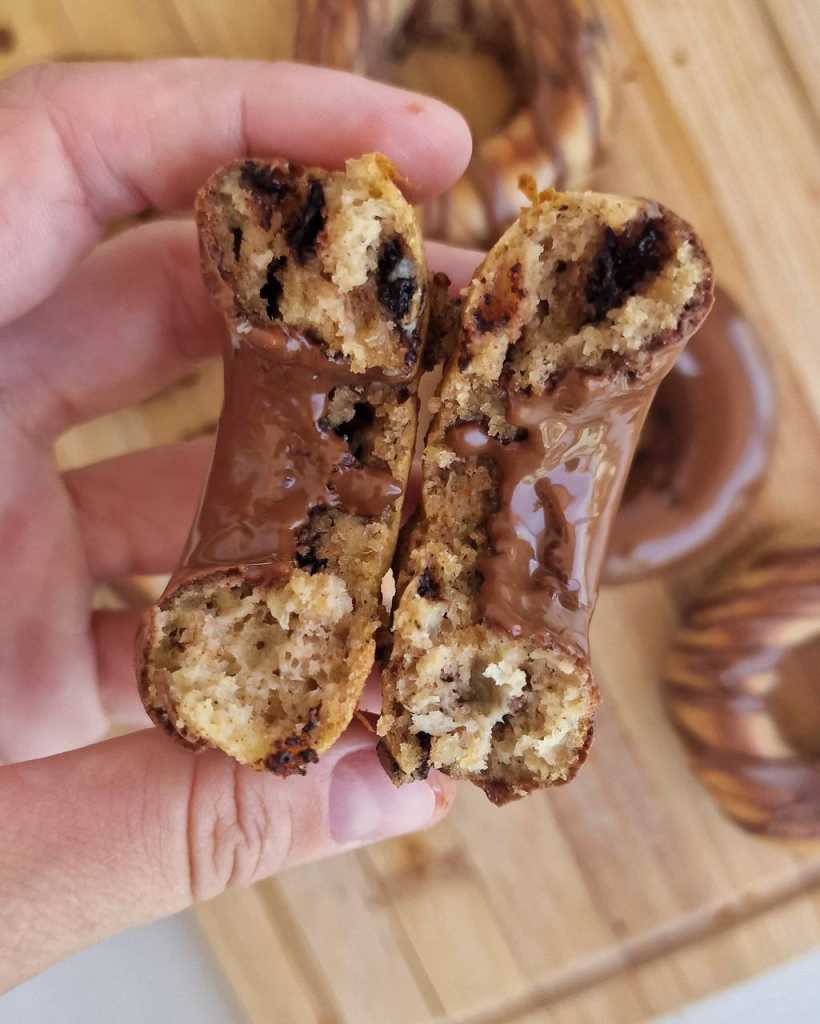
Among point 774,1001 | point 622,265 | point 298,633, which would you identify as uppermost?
point 622,265

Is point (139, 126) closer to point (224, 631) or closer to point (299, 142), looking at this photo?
point (299, 142)

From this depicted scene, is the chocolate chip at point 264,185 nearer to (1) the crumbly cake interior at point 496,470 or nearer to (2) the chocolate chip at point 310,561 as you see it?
(1) the crumbly cake interior at point 496,470

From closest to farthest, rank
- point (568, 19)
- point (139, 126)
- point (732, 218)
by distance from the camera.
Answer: point (139, 126) < point (568, 19) < point (732, 218)

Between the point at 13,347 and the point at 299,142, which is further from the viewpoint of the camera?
the point at 13,347

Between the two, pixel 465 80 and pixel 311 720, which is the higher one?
pixel 465 80

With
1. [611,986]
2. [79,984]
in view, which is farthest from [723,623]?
[79,984]

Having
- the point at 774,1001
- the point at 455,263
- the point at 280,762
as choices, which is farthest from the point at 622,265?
the point at 774,1001

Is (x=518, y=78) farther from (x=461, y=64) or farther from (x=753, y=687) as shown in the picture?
(x=753, y=687)
